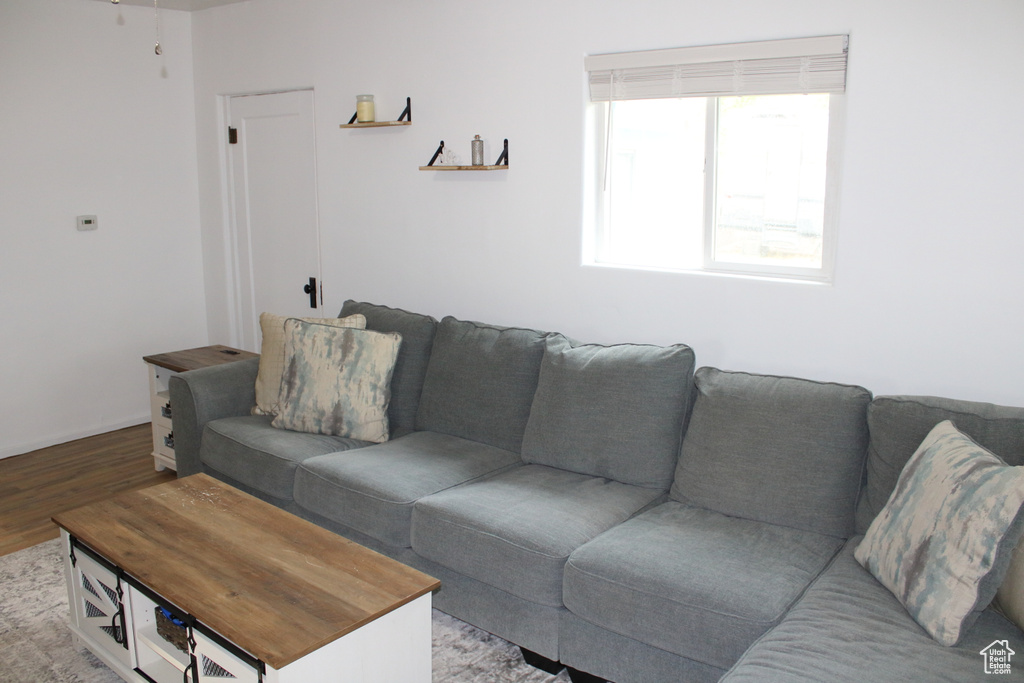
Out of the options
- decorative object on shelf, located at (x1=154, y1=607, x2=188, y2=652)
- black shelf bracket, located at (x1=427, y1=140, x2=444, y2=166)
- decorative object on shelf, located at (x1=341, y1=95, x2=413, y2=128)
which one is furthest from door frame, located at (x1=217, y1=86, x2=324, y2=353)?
decorative object on shelf, located at (x1=154, y1=607, x2=188, y2=652)

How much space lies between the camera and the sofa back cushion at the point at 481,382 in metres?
3.16

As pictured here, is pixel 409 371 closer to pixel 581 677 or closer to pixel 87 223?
pixel 581 677

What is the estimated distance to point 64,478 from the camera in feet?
13.4

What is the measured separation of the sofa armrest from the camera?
11.5 feet

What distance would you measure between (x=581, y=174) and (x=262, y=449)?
1.70 m

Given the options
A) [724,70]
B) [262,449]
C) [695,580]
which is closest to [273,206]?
[262,449]

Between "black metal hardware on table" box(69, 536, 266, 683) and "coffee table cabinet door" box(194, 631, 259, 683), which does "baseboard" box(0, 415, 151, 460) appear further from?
"coffee table cabinet door" box(194, 631, 259, 683)

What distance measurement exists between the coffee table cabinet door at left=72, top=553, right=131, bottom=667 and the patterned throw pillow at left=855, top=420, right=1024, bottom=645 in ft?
7.01

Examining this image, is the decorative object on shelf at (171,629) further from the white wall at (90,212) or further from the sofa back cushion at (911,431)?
the white wall at (90,212)

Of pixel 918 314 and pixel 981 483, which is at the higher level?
pixel 918 314

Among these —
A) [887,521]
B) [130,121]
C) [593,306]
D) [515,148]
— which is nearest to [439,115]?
[515,148]

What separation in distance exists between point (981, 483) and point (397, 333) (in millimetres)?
2285

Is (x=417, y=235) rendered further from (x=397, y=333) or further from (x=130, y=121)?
(x=130, y=121)

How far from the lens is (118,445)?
4.55m
